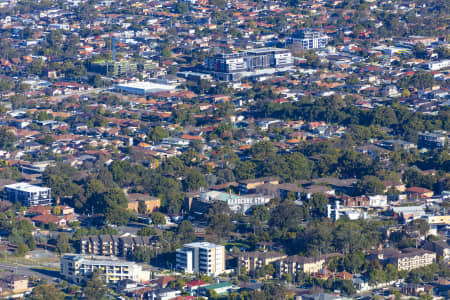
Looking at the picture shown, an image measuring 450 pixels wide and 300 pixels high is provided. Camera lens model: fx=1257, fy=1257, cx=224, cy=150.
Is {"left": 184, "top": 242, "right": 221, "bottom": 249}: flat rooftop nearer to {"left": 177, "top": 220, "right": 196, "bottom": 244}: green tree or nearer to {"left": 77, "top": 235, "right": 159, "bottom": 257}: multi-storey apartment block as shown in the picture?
{"left": 177, "top": 220, "right": 196, "bottom": 244}: green tree

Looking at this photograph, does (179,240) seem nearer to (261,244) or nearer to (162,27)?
(261,244)

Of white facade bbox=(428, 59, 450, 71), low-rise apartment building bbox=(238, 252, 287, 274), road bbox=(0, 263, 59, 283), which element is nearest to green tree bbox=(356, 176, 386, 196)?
low-rise apartment building bbox=(238, 252, 287, 274)

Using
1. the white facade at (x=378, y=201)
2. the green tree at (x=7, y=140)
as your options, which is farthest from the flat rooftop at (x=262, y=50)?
the white facade at (x=378, y=201)

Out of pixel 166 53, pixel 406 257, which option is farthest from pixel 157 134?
pixel 166 53

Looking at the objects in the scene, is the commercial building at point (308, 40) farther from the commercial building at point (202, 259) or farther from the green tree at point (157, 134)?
the commercial building at point (202, 259)

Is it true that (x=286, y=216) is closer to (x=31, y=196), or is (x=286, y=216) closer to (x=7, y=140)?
(x=31, y=196)

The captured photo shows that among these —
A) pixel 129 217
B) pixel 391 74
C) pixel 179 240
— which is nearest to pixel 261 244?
pixel 179 240

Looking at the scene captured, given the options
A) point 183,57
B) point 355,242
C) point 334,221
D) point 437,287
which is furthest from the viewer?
point 183,57
